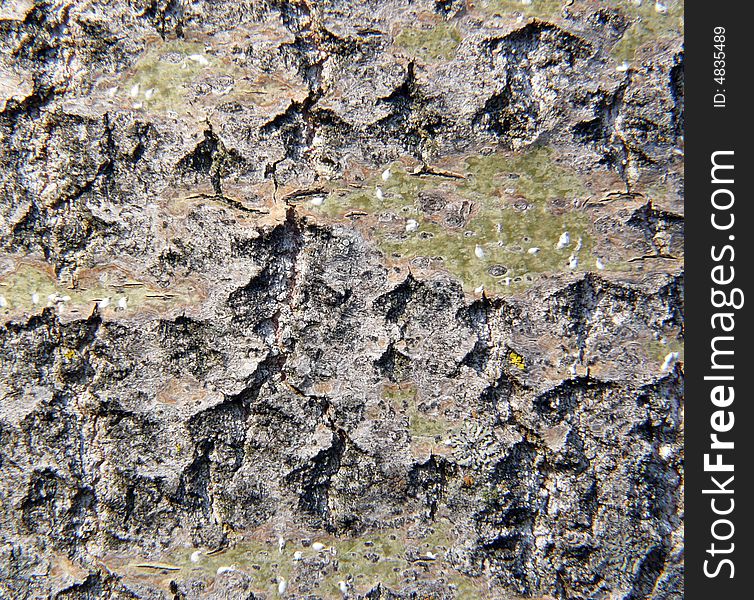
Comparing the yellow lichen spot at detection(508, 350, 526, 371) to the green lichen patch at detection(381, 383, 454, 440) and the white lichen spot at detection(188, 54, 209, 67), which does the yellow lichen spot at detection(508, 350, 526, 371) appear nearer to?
the green lichen patch at detection(381, 383, 454, 440)

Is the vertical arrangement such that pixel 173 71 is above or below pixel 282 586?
above

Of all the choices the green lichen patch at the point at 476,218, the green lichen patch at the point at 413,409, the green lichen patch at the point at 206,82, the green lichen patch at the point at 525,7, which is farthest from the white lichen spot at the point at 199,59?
the green lichen patch at the point at 413,409

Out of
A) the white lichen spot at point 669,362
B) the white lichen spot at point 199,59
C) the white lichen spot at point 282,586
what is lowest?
the white lichen spot at point 282,586

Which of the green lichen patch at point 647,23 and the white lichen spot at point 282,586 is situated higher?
the green lichen patch at point 647,23

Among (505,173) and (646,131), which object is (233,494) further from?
(646,131)

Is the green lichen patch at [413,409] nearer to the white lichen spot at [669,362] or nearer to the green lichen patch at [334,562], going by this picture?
the green lichen patch at [334,562]

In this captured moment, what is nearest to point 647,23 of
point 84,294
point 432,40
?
point 432,40

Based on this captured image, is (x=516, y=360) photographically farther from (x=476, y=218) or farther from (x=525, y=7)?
(x=525, y=7)
